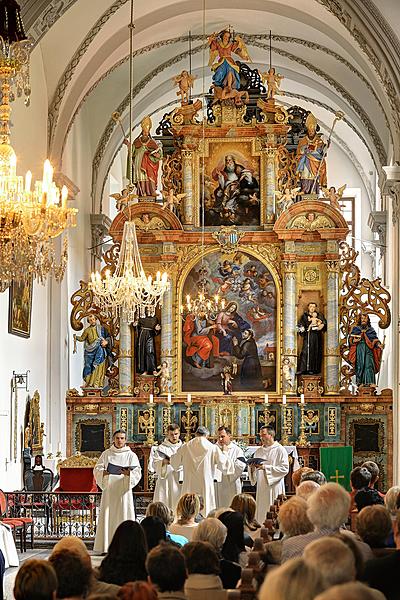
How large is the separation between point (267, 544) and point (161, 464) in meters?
9.20

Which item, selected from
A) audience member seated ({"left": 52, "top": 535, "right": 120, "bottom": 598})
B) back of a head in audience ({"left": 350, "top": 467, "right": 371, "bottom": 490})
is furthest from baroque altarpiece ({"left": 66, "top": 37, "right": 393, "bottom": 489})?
audience member seated ({"left": 52, "top": 535, "right": 120, "bottom": 598})

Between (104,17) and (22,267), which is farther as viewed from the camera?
(104,17)

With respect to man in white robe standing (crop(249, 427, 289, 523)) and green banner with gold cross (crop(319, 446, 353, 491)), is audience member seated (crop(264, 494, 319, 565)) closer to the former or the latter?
man in white robe standing (crop(249, 427, 289, 523))

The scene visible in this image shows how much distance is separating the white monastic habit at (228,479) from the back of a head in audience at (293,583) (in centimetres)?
1331

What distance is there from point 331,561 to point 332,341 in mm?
18202

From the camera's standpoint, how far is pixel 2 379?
61.4 ft

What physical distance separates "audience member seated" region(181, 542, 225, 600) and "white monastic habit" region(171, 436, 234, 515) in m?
10.6

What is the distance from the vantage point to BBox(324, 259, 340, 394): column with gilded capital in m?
22.3

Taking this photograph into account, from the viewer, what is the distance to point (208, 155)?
925 inches

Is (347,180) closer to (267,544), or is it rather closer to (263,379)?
(263,379)

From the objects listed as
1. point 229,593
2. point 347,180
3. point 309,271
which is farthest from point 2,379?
point 347,180

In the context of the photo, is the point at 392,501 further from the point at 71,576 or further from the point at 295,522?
the point at 71,576

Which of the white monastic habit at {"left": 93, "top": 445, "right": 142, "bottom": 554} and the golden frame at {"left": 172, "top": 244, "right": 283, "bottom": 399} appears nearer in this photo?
the white monastic habit at {"left": 93, "top": 445, "right": 142, "bottom": 554}

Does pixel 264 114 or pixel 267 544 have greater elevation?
pixel 264 114
